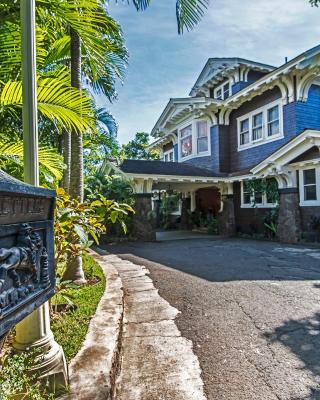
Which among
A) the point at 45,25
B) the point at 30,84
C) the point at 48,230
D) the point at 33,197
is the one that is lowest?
the point at 48,230

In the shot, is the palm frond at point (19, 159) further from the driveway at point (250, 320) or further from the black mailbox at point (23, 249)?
the driveway at point (250, 320)

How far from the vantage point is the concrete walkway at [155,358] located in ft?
7.67

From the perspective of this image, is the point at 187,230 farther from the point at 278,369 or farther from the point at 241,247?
the point at 278,369

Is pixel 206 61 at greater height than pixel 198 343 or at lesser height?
greater

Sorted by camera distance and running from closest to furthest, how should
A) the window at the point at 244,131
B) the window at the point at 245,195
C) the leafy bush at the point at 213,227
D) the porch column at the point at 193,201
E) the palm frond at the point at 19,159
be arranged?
the palm frond at the point at 19,159 → the window at the point at 245,195 → the window at the point at 244,131 → the leafy bush at the point at 213,227 → the porch column at the point at 193,201

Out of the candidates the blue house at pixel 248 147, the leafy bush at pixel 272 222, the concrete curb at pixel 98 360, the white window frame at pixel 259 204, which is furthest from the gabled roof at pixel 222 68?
the concrete curb at pixel 98 360

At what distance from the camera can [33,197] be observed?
147 centimetres

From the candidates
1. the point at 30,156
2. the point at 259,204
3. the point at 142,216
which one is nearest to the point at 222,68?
the point at 259,204

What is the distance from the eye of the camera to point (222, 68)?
1509 cm

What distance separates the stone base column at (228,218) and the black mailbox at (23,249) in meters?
12.8

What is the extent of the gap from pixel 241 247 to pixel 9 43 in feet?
29.0

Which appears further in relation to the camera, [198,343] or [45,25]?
[45,25]

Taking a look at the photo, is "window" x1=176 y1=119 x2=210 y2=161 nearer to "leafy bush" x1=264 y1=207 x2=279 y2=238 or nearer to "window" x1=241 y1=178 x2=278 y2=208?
"window" x1=241 y1=178 x2=278 y2=208

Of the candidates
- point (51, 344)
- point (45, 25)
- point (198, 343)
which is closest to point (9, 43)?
point (45, 25)
